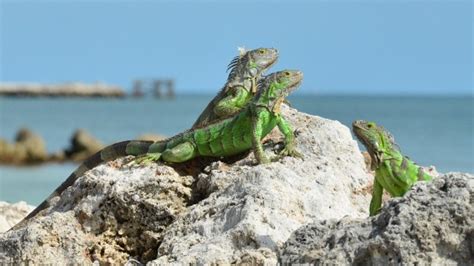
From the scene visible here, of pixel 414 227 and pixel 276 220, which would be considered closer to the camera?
pixel 414 227

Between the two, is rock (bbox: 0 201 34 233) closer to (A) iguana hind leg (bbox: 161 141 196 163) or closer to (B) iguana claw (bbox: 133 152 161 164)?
(B) iguana claw (bbox: 133 152 161 164)

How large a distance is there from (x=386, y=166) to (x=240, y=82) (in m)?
2.67

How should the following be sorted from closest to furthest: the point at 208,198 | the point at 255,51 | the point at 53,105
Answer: the point at 208,198
the point at 255,51
the point at 53,105

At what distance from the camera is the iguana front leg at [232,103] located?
8438mm

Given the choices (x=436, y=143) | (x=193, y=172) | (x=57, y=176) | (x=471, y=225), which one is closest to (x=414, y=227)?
(x=471, y=225)

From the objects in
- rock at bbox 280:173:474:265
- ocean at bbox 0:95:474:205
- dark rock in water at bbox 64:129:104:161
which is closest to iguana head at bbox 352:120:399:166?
rock at bbox 280:173:474:265

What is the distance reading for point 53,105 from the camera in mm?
98625

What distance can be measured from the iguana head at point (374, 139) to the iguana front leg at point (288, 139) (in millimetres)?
401

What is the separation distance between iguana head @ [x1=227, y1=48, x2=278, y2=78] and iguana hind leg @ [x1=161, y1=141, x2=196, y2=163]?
5.81ft

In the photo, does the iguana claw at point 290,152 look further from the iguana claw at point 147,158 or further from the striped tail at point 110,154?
the striped tail at point 110,154

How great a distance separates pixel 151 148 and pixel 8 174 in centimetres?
2711

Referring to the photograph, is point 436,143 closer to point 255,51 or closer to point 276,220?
point 255,51

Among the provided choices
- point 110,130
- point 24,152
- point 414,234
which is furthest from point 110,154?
point 110,130

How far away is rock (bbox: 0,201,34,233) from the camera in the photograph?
8273 millimetres
